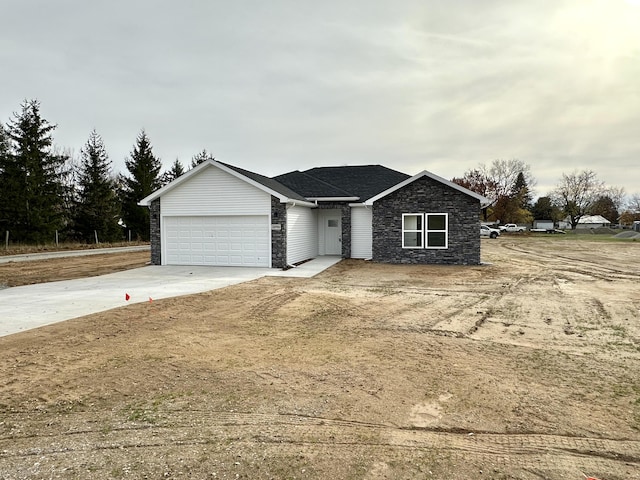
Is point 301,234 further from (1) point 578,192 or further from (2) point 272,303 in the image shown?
(1) point 578,192

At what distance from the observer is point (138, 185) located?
37031mm

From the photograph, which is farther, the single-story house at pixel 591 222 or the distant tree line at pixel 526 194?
the single-story house at pixel 591 222

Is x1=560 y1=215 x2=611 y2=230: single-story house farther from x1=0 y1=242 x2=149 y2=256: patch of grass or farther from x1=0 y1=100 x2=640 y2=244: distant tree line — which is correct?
x1=0 y1=242 x2=149 y2=256: patch of grass

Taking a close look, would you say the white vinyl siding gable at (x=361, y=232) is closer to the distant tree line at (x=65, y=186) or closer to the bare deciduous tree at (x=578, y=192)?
the distant tree line at (x=65, y=186)

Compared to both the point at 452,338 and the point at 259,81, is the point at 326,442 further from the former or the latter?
the point at 259,81

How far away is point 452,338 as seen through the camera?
22.1 ft

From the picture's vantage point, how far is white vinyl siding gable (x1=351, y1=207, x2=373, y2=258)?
19688mm

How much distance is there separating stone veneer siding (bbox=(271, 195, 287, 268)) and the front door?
17.6 ft

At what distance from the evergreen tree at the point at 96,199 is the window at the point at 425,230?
2635cm

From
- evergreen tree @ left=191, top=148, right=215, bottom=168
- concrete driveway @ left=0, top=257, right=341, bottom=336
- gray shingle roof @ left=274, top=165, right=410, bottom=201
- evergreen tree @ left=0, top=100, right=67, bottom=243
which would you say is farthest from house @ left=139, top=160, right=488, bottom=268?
evergreen tree @ left=191, top=148, right=215, bottom=168

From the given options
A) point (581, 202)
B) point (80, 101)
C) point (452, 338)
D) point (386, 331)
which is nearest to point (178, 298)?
point (386, 331)

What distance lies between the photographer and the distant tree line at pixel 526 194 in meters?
58.6

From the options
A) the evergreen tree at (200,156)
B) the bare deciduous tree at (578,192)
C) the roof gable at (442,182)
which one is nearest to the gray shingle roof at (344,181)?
the roof gable at (442,182)

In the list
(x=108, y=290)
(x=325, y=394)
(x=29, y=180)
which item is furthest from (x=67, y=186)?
(x=325, y=394)
